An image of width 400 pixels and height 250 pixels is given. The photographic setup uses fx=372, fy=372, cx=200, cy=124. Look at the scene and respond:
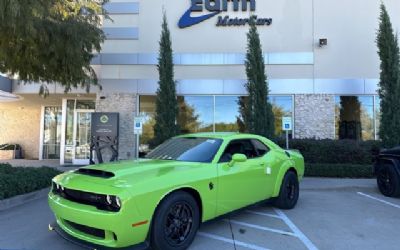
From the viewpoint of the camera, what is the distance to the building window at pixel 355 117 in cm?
1540

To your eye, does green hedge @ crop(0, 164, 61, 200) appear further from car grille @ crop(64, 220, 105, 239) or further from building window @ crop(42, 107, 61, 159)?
building window @ crop(42, 107, 61, 159)

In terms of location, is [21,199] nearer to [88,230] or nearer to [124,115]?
[88,230]

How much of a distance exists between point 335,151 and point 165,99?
6.52 m

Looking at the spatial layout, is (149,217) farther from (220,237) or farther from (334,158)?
(334,158)

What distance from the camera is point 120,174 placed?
478 centimetres

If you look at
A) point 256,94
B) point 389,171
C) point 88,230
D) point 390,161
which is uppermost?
point 256,94

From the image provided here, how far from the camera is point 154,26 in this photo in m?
16.1

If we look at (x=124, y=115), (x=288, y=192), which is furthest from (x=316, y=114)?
(x=288, y=192)

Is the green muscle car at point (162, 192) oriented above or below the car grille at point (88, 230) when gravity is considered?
above

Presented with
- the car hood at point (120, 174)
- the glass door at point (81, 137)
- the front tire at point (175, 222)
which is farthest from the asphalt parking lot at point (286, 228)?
the glass door at point (81, 137)

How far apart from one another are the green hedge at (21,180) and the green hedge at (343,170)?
852cm

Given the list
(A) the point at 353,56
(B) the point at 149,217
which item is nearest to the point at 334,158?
(A) the point at 353,56

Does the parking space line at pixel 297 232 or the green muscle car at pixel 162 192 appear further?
the parking space line at pixel 297 232

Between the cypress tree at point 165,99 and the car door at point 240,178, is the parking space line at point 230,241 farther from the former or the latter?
the cypress tree at point 165,99
